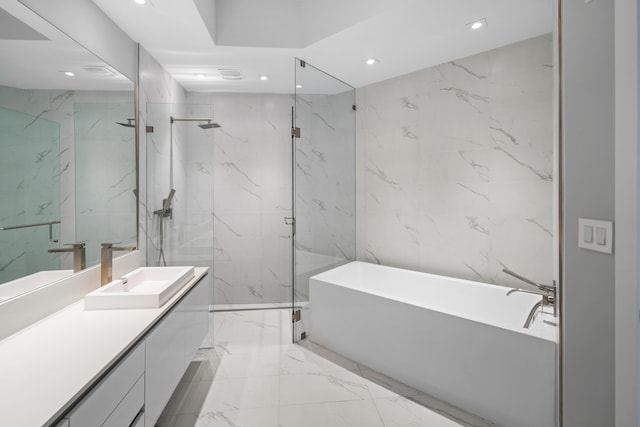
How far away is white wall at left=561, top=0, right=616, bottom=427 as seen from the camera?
1115 mm

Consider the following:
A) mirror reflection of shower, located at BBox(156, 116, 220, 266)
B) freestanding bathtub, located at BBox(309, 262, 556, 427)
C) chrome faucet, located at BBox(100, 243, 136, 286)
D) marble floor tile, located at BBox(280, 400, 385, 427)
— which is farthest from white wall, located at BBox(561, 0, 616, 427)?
chrome faucet, located at BBox(100, 243, 136, 286)

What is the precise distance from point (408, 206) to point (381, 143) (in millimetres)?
754

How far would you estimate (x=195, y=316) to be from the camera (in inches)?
78.6

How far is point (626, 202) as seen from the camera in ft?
3.36

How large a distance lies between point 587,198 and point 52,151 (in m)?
2.50

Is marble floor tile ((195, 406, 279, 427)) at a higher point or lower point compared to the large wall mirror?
lower

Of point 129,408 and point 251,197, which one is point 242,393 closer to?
point 129,408

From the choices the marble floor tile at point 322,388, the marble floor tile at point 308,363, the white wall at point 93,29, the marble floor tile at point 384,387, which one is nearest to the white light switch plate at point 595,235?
the marble floor tile at point 384,387

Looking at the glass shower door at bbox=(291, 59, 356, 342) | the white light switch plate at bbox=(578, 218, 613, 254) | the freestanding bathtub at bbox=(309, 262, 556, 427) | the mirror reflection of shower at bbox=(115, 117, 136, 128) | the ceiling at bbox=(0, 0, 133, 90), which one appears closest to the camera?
the white light switch plate at bbox=(578, 218, 613, 254)

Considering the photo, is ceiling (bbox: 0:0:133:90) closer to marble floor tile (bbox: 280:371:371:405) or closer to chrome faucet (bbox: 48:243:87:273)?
chrome faucet (bbox: 48:243:87:273)

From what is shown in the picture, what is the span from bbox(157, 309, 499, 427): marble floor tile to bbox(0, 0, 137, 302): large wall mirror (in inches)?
44.9

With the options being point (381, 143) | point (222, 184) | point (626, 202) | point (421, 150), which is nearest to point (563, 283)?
point (626, 202)

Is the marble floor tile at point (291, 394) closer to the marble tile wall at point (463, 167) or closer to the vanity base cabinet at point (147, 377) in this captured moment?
the vanity base cabinet at point (147, 377)

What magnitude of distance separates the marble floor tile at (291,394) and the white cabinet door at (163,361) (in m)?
0.37
